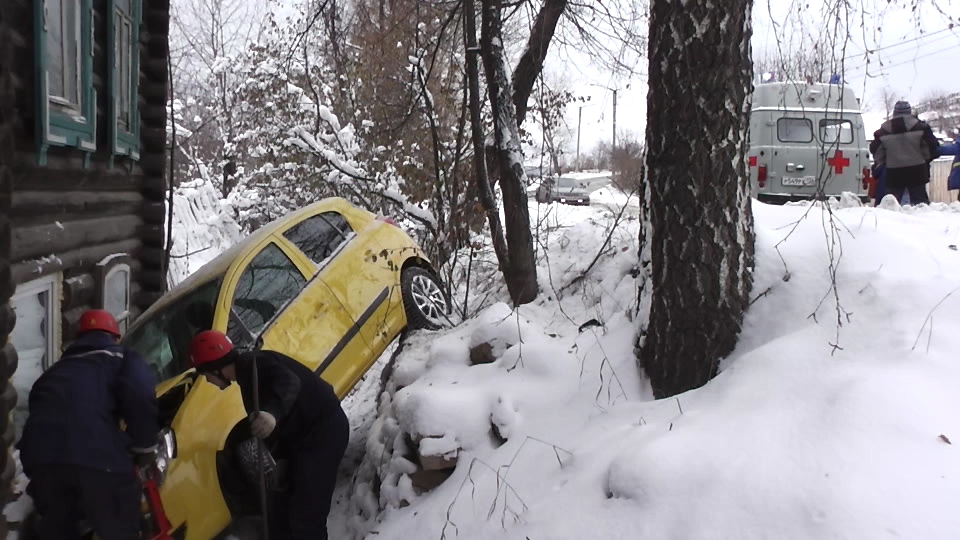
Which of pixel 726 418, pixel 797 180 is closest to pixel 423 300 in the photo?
pixel 726 418

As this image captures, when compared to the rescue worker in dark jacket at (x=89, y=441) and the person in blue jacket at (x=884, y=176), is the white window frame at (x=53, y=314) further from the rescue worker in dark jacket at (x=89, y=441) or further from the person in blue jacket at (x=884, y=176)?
the person in blue jacket at (x=884, y=176)

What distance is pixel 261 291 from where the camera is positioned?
18.1ft

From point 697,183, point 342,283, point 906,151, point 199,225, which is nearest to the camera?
point 697,183

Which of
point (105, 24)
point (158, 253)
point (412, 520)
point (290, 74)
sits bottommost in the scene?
point (412, 520)

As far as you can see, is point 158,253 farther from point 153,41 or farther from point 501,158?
point 501,158

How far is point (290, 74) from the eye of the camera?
14539 millimetres

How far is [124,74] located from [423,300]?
3430 millimetres

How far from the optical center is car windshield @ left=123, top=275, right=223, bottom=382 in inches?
202

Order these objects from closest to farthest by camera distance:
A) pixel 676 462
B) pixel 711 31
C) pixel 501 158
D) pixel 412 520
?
1. pixel 676 462
2. pixel 711 31
3. pixel 412 520
4. pixel 501 158

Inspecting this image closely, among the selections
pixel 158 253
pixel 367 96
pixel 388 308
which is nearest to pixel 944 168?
pixel 367 96

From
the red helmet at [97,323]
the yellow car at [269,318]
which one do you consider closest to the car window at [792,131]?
the yellow car at [269,318]

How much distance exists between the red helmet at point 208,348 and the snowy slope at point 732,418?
1.35 metres

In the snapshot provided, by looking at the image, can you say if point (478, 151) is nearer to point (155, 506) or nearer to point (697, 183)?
point (697, 183)

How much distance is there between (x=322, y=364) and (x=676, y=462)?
3131 mm
